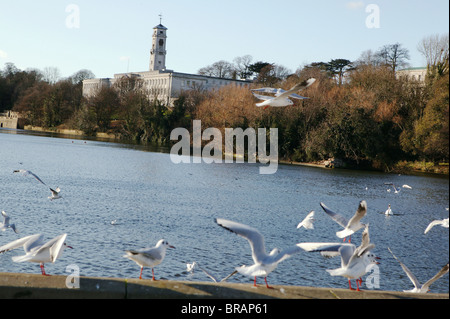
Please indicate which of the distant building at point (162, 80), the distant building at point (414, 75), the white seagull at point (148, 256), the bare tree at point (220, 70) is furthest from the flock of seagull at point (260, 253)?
the bare tree at point (220, 70)

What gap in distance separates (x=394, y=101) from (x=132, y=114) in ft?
168

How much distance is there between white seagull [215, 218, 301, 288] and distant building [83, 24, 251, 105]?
124552 millimetres

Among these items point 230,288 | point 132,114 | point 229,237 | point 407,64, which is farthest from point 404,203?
point 132,114

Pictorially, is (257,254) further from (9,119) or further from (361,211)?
(9,119)

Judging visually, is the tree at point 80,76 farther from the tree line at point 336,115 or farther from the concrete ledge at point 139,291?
the concrete ledge at point 139,291

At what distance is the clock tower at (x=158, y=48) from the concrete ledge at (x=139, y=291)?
157 metres

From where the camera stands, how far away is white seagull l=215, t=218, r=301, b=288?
6.16 m

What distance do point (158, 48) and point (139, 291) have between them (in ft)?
521

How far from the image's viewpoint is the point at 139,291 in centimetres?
521

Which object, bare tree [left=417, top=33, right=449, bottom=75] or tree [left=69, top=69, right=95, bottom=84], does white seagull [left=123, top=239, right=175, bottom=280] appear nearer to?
bare tree [left=417, top=33, right=449, bottom=75]

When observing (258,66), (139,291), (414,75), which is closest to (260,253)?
(139,291)

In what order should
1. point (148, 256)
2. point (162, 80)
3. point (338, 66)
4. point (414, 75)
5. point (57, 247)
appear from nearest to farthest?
point (57, 247)
point (148, 256)
point (414, 75)
point (338, 66)
point (162, 80)

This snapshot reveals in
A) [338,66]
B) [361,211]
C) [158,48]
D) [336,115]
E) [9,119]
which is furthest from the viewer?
[158,48]

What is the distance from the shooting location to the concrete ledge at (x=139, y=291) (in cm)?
504
